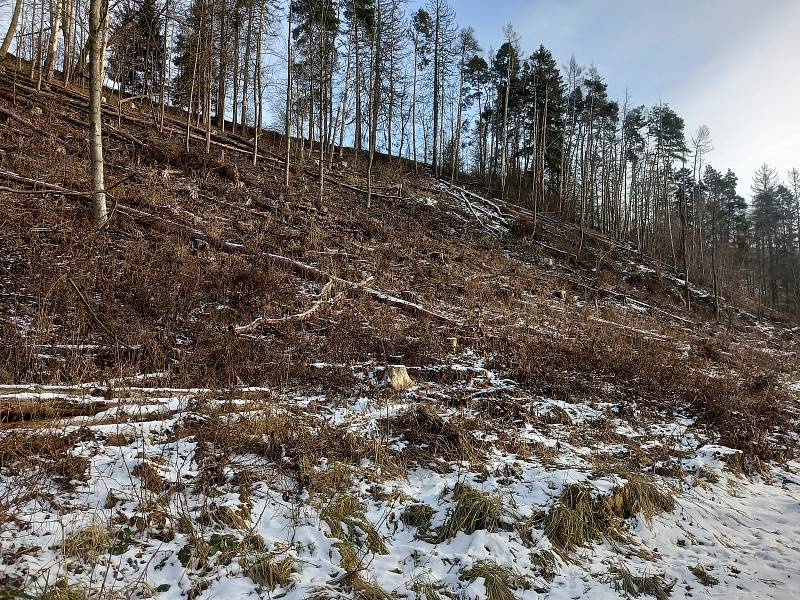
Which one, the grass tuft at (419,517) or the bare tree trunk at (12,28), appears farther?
the bare tree trunk at (12,28)

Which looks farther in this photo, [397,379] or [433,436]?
[397,379]

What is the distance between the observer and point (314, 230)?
46.8 feet

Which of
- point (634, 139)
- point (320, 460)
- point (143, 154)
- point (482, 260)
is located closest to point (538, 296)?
point (482, 260)

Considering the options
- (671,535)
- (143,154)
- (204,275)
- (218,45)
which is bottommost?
(671,535)

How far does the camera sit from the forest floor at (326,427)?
325cm

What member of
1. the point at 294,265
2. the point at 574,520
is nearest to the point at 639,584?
the point at 574,520

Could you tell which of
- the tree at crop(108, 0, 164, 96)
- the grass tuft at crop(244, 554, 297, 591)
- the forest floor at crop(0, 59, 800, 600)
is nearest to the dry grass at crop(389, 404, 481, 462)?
the forest floor at crop(0, 59, 800, 600)

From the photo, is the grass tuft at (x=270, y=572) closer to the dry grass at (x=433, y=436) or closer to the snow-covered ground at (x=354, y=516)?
the snow-covered ground at (x=354, y=516)

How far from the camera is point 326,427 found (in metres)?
5.07

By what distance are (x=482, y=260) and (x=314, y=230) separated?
25.1ft

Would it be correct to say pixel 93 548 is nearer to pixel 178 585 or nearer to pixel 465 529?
pixel 178 585

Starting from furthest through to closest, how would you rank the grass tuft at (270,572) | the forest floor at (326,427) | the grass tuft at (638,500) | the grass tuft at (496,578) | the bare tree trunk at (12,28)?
the bare tree trunk at (12,28) → the grass tuft at (638,500) → the forest floor at (326,427) → the grass tuft at (496,578) → the grass tuft at (270,572)

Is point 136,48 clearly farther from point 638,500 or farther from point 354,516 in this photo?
point 638,500

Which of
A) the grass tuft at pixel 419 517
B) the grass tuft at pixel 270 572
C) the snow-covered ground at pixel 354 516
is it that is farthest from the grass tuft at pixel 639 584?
the grass tuft at pixel 270 572
